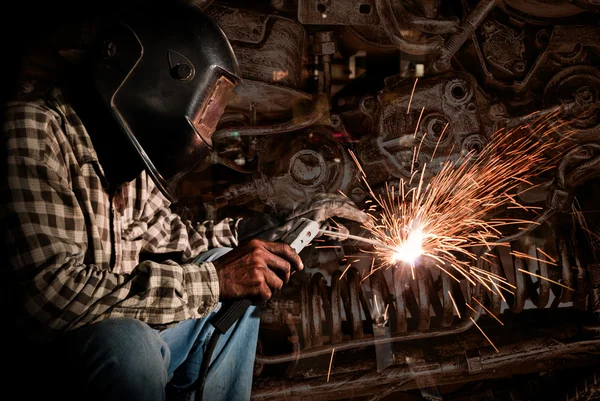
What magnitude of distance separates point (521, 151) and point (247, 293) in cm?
179

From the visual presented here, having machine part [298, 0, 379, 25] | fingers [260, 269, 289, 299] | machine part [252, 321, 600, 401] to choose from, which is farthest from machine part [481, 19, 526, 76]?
fingers [260, 269, 289, 299]

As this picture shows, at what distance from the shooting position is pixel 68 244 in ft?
5.30

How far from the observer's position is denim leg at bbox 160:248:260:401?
203cm

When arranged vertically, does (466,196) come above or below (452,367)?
above

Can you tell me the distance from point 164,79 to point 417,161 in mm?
1458

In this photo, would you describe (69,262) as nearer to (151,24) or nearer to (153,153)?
(153,153)

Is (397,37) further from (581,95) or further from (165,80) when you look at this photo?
(165,80)

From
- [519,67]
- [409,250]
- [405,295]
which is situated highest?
[519,67]

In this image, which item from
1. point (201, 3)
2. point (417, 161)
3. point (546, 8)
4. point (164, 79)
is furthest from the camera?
point (417, 161)

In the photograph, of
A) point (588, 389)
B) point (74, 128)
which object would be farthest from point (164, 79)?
point (588, 389)

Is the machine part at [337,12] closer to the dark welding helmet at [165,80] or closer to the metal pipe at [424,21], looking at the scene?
the metal pipe at [424,21]

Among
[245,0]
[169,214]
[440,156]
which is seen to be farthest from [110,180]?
[440,156]

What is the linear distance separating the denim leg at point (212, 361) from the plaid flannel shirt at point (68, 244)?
1.03 ft

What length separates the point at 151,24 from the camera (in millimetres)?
1889
